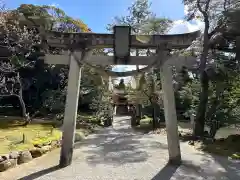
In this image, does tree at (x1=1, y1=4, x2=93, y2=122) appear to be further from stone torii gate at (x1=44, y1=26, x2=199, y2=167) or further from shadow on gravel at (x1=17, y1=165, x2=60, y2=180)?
shadow on gravel at (x1=17, y1=165, x2=60, y2=180)

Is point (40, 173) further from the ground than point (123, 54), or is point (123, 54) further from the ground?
point (123, 54)

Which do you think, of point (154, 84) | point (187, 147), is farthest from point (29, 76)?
point (187, 147)

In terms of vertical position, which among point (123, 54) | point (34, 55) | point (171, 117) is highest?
point (34, 55)

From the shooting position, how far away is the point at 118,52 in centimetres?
607

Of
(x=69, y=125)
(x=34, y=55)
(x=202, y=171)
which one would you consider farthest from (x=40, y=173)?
(x=34, y=55)

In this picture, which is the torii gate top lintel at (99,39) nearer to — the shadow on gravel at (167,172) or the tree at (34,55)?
the shadow on gravel at (167,172)

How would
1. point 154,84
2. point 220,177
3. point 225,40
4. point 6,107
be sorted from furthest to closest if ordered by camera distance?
point 6,107
point 154,84
point 225,40
point 220,177

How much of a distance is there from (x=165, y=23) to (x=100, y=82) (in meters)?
6.10

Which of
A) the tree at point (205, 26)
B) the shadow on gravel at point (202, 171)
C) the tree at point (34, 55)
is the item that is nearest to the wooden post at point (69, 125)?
the shadow on gravel at point (202, 171)

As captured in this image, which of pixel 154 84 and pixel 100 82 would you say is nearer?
pixel 154 84

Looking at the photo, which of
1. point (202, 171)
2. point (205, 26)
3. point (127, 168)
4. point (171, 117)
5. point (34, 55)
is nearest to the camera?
point (202, 171)

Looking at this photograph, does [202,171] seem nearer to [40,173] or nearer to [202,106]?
[40,173]

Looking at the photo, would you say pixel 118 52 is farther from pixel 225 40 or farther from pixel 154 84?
pixel 154 84

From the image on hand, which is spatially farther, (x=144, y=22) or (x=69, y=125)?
(x=144, y=22)
